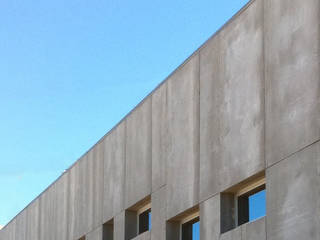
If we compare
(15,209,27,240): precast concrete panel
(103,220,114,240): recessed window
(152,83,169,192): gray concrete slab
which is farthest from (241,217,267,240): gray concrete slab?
(15,209,27,240): precast concrete panel

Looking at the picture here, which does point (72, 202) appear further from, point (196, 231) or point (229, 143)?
point (229, 143)

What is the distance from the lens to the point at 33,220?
3453 centimetres

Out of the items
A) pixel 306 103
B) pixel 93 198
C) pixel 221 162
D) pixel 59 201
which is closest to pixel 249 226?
pixel 221 162

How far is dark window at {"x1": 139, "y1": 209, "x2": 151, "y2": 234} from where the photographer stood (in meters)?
25.5

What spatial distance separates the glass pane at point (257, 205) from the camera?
19.7 meters

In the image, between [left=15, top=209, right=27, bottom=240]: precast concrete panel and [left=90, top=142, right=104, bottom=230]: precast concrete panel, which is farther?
[left=15, top=209, right=27, bottom=240]: precast concrete panel

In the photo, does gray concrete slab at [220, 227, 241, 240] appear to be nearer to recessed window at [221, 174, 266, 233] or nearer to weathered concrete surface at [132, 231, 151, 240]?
recessed window at [221, 174, 266, 233]

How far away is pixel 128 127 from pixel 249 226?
7737 mm

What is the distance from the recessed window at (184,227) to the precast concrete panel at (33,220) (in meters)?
11.4

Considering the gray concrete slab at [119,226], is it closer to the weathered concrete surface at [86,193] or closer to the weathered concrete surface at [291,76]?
the weathered concrete surface at [86,193]

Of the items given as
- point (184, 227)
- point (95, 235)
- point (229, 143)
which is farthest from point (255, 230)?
point (95, 235)

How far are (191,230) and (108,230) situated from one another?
509 centimetres

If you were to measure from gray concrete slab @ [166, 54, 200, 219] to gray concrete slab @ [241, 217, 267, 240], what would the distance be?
2250mm

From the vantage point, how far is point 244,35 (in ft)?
65.9
